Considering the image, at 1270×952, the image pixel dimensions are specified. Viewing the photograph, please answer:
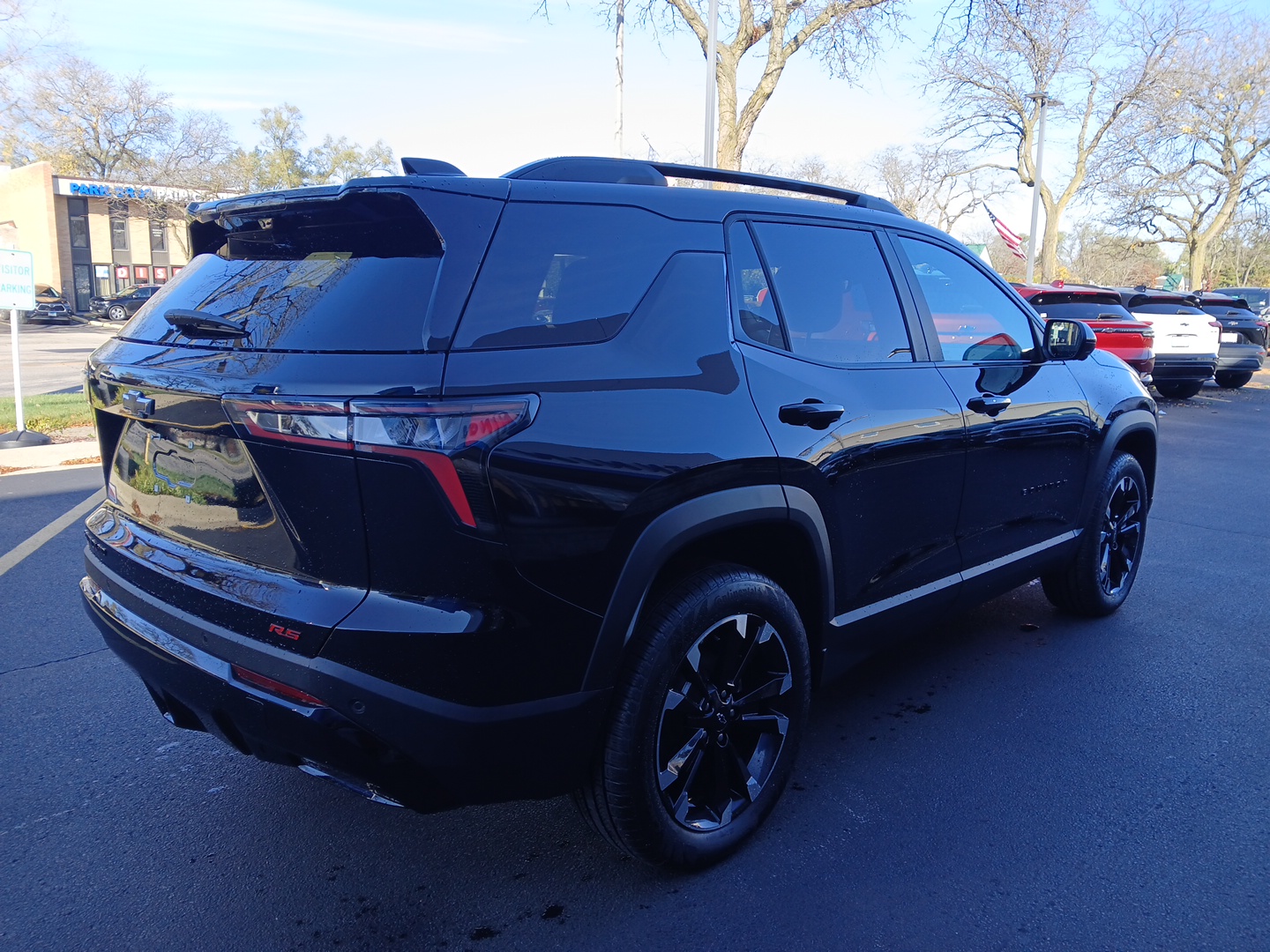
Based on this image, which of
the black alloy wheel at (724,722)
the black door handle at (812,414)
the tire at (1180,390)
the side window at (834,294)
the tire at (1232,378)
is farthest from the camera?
the tire at (1232,378)

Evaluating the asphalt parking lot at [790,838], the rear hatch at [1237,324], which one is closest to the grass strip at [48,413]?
the asphalt parking lot at [790,838]

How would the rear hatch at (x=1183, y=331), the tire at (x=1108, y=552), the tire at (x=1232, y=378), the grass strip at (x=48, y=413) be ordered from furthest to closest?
the tire at (x=1232, y=378), the rear hatch at (x=1183, y=331), the grass strip at (x=48, y=413), the tire at (x=1108, y=552)

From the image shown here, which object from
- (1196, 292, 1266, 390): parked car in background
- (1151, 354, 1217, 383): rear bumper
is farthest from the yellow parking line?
(1196, 292, 1266, 390): parked car in background

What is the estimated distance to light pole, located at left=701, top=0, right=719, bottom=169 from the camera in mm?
13719

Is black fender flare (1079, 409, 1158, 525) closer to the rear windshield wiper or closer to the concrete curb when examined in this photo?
the rear windshield wiper

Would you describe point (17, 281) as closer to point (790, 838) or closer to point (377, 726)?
point (377, 726)

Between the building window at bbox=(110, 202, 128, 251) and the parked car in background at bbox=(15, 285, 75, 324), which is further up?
the building window at bbox=(110, 202, 128, 251)

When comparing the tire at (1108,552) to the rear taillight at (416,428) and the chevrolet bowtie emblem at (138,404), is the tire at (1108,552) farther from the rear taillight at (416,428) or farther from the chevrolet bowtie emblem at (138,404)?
the chevrolet bowtie emblem at (138,404)

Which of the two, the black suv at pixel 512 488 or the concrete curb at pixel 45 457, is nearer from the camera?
the black suv at pixel 512 488

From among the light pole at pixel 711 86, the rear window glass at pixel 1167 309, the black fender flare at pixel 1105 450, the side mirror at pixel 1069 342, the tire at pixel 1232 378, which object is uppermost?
the light pole at pixel 711 86

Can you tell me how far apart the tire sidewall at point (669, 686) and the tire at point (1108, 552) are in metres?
2.34

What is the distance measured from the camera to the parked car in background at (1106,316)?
1335 cm

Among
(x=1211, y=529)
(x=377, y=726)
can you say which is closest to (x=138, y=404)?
(x=377, y=726)

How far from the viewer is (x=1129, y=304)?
638 inches
